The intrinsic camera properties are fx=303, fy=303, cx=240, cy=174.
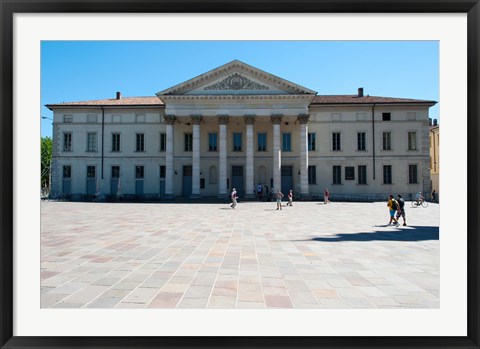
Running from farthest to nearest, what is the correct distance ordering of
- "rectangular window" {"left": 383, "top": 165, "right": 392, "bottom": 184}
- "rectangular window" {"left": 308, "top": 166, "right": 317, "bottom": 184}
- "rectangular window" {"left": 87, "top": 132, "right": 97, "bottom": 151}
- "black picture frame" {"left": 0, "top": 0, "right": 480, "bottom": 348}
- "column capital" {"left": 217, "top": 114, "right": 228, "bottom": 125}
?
"rectangular window" {"left": 87, "top": 132, "right": 97, "bottom": 151} < "rectangular window" {"left": 308, "top": 166, "right": 317, "bottom": 184} < "rectangular window" {"left": 383, "top": 165, "right": 392, "bottom": 184} < "column capital" {"left": 217, "top": 114, "right": 228, "bottom": 125} < "black picture frame" {"left": 0, "top": 0, "right": 480, "bottom": 348}

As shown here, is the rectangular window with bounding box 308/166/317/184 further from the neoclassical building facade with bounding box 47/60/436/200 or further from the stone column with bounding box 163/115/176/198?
the stone column with bounding box 163/115/176/198

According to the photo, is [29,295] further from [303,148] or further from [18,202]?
[303,148]

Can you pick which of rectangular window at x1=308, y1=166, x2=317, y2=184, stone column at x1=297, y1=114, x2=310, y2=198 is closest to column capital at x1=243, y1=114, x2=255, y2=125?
stone column at x1=297, y1=114, x2=310, y2=198

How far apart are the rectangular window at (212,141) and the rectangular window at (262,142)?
5514 mm

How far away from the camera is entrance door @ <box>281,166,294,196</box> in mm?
38125

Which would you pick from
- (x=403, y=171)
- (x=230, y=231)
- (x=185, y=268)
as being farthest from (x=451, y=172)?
(x=403, y=171)

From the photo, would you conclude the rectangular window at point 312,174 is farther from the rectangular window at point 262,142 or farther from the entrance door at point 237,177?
the entrance door at point 237,177

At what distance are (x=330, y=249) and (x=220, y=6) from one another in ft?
24.8

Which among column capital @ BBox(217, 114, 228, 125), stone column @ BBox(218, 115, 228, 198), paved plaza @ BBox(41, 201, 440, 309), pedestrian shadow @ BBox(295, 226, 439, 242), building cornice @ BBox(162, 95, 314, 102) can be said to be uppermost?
building cornice @ BBox(162, 95, 314, 102)

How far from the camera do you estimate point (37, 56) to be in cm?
266

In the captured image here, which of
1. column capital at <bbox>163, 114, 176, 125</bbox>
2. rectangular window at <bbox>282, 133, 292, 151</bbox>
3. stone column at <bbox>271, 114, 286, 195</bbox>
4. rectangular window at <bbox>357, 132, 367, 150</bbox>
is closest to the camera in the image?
stone column at <bbox>271, 114, 286, 195</bbox>

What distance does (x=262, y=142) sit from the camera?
38594mm

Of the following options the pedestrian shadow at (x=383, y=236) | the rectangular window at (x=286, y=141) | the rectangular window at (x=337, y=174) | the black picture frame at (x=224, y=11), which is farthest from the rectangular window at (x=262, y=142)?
the black picture frame at (x=224, y=11)

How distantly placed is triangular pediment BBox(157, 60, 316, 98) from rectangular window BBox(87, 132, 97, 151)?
11.7 metres
